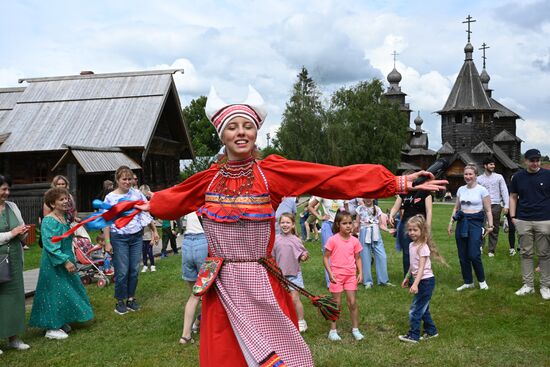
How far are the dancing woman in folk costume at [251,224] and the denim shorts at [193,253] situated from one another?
3158mm

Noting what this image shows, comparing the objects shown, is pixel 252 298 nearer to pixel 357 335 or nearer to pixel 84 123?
pixel 357 335

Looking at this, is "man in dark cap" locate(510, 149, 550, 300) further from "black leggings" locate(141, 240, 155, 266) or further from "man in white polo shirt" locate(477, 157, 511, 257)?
"black leggings" locate(141, 240, 155, 266)

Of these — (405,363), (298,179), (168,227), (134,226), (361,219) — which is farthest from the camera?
(168,227)

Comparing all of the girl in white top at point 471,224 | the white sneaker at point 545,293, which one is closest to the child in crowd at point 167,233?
the girl in white top at point 471,224

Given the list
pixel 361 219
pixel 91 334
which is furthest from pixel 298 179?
pixel 361 219

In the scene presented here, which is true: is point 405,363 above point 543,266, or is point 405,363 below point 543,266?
below

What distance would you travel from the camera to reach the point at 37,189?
744 inches

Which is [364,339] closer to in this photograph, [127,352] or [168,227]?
[127,352]

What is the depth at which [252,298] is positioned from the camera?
10.9ft

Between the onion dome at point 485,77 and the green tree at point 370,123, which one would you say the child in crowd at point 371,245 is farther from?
the onion dome at point 485,77

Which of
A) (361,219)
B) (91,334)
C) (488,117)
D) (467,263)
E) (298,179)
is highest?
(488,117)

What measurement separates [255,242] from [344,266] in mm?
3408

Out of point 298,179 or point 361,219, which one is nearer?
point 298,179

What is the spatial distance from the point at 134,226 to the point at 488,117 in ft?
196
